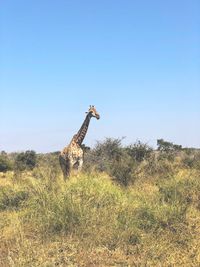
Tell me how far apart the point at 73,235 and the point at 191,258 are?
79.3 inches

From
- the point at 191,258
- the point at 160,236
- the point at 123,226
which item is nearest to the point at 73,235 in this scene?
the point at 123,226

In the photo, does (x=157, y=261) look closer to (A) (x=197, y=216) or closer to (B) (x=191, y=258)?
(B) (x=191, y=258)

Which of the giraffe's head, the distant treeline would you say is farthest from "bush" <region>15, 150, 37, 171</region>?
the giraffe's head

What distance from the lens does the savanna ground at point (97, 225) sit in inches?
272

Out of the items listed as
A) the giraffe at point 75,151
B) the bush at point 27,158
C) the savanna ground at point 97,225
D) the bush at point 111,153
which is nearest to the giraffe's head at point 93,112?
the giraffe at point 75,151

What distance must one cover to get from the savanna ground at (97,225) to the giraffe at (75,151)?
2366 millimetres

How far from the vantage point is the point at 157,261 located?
6.72m

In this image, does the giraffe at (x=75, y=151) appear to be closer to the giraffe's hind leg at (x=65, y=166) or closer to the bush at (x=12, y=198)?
the giraffe's hind leg at (x=65, y=166)

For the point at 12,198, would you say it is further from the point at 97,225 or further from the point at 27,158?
the point at 27,158

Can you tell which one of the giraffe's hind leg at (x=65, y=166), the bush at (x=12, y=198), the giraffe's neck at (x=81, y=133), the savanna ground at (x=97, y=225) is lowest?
the savanna ground at (x=97, y=225)

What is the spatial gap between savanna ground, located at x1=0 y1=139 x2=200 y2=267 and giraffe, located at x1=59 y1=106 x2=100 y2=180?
2.37 meters

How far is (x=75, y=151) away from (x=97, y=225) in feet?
17.7

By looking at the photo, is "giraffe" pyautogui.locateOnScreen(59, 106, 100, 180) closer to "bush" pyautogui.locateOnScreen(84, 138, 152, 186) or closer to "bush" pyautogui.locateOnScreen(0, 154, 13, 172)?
"bush" pyautogui.locateOnScreen(84, 138, 152, 186)

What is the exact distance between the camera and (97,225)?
8062 mm
